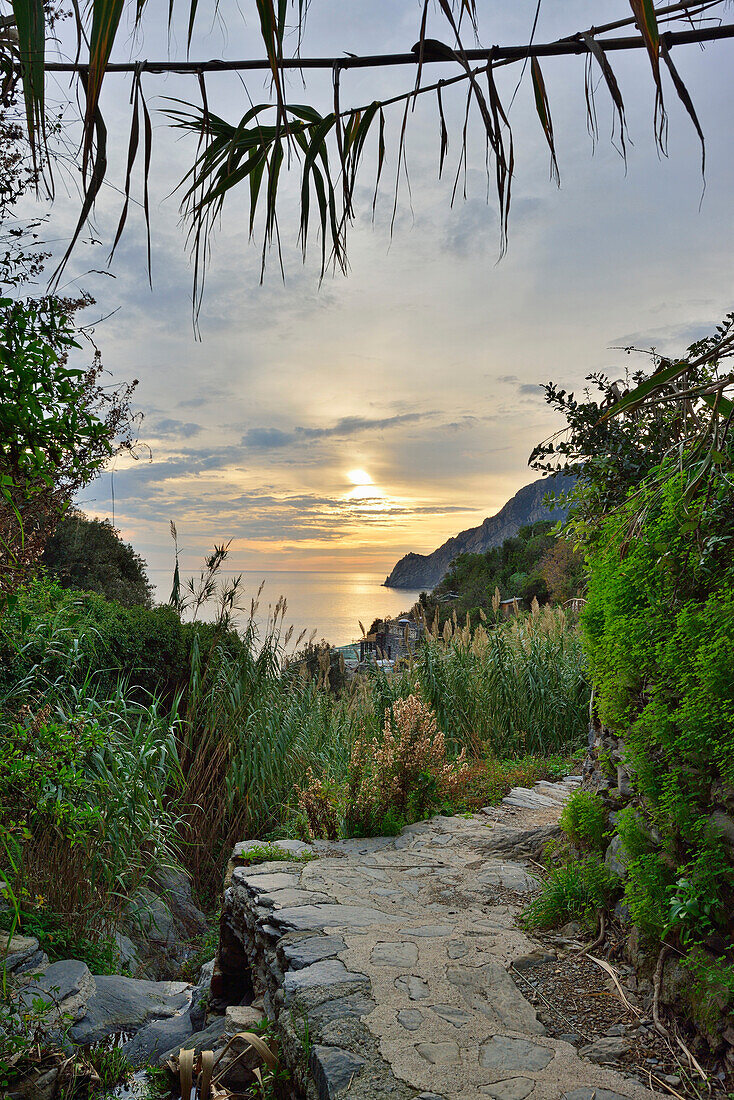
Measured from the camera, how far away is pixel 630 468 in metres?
3.91

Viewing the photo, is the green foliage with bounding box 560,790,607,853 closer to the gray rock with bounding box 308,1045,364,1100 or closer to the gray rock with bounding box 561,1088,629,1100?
the gray rock with bounding box 561,1088,629,1100

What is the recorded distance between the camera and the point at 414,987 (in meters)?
2.67

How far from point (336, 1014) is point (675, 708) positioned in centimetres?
163

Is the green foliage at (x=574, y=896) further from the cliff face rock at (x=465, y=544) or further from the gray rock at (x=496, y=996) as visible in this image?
the cliff face rock at (x=465, y=544)

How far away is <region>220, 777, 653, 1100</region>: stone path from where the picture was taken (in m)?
2.14

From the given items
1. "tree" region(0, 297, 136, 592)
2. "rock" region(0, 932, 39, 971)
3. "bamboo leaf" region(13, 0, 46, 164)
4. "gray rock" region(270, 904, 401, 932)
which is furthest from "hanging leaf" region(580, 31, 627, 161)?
"rock" region(0, 932, 39, 971)

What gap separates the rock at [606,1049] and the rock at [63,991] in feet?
7.99

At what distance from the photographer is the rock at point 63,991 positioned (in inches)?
136

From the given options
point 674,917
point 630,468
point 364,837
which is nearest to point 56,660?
point 364,837

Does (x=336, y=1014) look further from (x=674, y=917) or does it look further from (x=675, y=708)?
(x=675, y=708)

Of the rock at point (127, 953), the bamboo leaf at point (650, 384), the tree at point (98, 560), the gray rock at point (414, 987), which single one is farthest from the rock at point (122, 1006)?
the tree at point (98, 560)

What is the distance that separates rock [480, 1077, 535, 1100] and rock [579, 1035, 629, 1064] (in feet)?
0.85

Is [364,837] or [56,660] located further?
[56,660]

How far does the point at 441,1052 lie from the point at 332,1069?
14.0 inches
